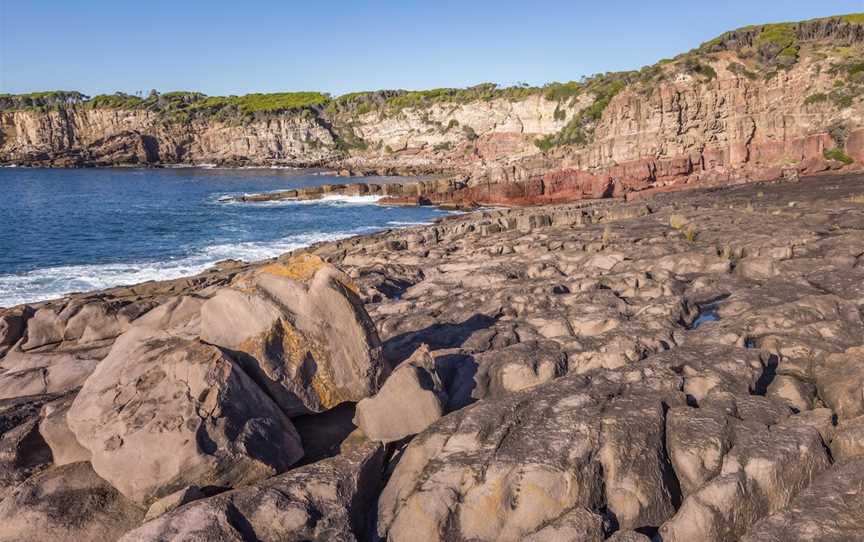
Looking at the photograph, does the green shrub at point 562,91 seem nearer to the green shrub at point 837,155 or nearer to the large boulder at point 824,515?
the green shrub at point 837,155

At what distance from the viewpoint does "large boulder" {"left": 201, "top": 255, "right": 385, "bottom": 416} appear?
965 centimetres

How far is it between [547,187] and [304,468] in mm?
62463

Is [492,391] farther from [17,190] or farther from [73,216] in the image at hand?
[17,190]

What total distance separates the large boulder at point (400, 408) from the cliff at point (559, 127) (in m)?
58.8

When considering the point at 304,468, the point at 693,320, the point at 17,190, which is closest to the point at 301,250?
the point at 693,320

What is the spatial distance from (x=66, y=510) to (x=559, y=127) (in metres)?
104

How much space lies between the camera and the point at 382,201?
73.8 m

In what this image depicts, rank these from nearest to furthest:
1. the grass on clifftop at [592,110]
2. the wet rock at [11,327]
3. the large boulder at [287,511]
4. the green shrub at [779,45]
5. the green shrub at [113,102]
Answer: the large boulder at [287,511]
the wet rock at [11,327]
the green shrub at [779,45]
the grass on clifftop at [592,110]
the green shrub at [113,102]

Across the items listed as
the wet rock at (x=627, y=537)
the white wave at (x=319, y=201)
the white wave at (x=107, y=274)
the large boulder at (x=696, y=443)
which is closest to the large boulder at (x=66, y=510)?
the wet rock at (x=627, y=537)

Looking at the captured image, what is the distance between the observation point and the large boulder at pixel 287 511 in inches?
272

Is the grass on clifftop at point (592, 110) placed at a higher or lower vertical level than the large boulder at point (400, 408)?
higher

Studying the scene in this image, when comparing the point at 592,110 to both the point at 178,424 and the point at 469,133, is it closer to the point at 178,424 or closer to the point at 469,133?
the point at 469,133

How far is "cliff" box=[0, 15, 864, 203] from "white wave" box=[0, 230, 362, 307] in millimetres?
34846

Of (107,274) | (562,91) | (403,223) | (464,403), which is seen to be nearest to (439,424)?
(464,403)
